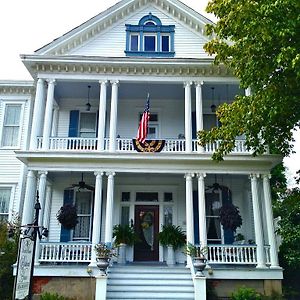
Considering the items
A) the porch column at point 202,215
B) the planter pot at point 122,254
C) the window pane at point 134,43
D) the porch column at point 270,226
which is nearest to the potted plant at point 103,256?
the planter pot at point 122,254

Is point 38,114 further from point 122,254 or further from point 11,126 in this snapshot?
point 122,254

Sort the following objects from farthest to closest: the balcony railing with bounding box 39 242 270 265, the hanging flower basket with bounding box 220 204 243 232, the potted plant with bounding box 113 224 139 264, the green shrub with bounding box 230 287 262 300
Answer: the potted plant with bounding box 113 224 139 264
the hanging flower basket with bounding box 220 204 243 232
the balcony railing with bounding box 39 242 270 265
the green shrub with bounding box 230 287 262 300

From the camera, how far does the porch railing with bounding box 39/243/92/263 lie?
12.2 metres

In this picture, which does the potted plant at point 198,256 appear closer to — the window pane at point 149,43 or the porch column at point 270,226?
the porch column at point 270,226

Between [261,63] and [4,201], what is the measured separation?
11891mm

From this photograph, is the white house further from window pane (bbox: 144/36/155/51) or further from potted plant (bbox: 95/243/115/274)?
potted plant (bbox: 95/243/115/274)

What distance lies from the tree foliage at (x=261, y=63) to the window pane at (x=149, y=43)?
5.06m

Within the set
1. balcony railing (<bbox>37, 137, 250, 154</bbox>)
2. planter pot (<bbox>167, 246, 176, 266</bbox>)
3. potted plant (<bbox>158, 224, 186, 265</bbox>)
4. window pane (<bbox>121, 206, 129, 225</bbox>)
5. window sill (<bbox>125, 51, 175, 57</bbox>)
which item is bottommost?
planter pot (<bbox>167, 246, 176, 266</bbox>)

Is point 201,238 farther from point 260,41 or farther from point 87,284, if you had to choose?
Result: point 260,41

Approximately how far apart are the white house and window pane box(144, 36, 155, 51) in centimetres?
4

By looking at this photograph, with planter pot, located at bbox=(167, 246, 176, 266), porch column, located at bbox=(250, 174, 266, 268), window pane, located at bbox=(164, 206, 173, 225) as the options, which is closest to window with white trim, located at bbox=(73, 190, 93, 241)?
window pane, located at bbox=(164, 206, 173, 225)

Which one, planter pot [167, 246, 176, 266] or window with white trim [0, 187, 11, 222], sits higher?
window with white trim [0, 187, 11, 222]

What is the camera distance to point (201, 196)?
500 inches

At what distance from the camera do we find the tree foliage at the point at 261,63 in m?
8.30
